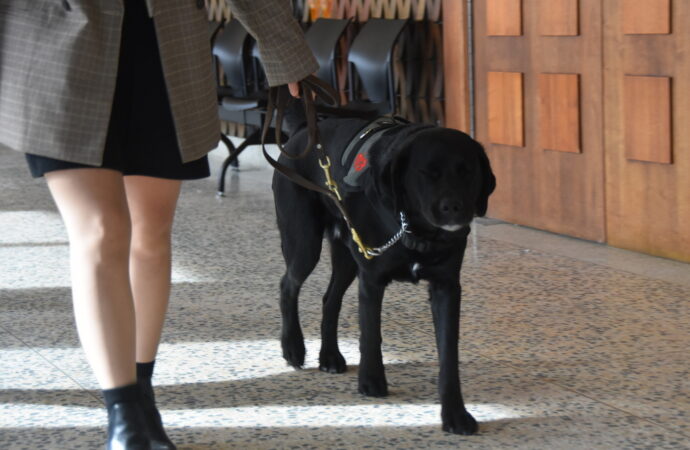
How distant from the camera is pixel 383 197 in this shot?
2.18 m

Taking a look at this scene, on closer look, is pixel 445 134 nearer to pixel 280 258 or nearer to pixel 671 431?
pixel 671 431

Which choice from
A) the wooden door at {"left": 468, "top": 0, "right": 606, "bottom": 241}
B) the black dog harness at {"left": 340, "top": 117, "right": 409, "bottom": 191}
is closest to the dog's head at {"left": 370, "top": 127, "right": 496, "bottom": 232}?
the black dog harness at {"left": 340, "top": 117, "right": 409, "bottom": 191}

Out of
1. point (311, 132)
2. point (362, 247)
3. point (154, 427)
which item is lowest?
point (154, 427)

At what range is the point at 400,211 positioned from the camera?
2.16 meters

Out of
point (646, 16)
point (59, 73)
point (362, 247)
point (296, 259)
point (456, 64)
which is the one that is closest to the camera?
point (59, 73)

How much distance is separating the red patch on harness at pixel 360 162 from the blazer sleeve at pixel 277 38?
0.23 metres

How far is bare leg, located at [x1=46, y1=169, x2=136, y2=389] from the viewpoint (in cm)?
180

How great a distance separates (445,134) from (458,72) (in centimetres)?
277

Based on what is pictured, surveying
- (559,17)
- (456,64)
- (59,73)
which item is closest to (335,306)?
(59,73)

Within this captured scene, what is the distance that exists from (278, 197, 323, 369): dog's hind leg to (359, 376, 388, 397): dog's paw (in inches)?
11.6

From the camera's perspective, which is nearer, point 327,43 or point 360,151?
point 360,151

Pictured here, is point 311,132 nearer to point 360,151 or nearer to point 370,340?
point 360,151

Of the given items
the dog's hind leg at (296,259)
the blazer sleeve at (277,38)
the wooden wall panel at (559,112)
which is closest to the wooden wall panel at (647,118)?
the wooden wall panel at (559,112)

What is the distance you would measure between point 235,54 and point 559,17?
2669mm
